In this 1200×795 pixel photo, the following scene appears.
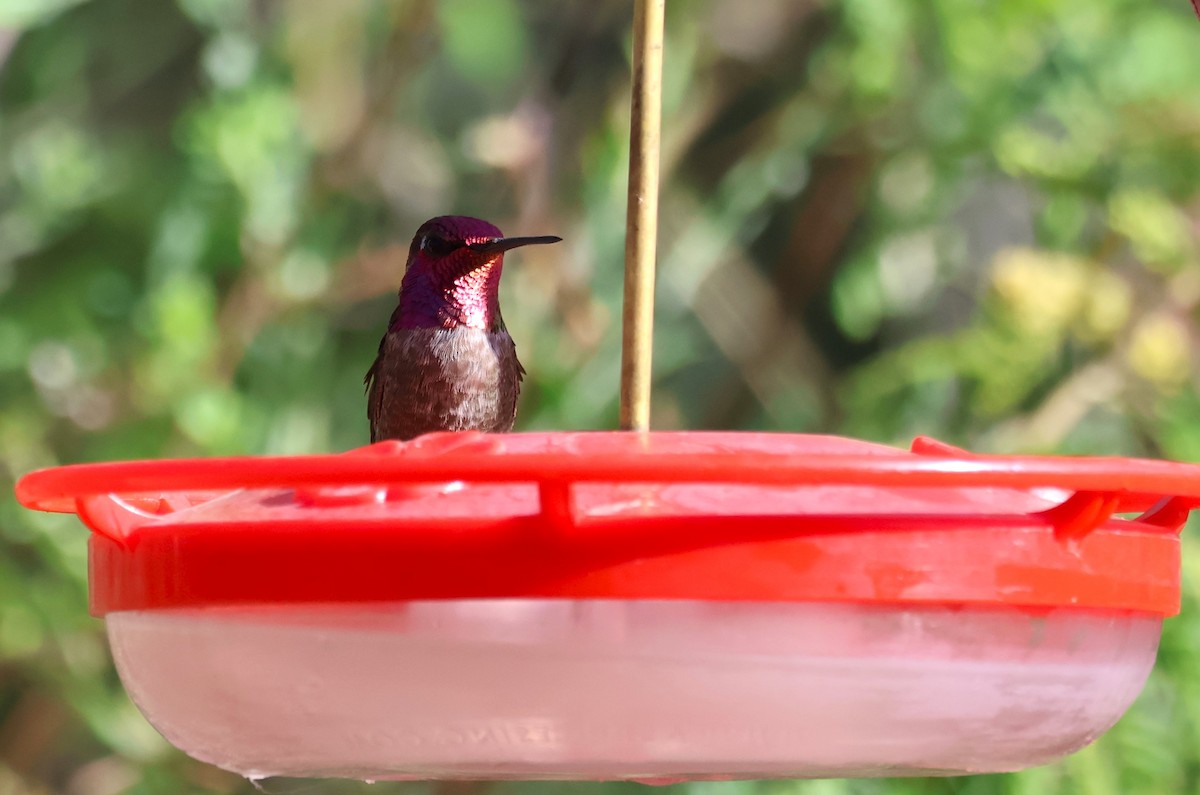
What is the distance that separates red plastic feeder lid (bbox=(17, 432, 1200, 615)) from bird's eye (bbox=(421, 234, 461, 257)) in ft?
4.05

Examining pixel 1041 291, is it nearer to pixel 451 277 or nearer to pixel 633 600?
pixel 451 277

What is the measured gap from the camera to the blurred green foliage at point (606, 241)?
11.2ft

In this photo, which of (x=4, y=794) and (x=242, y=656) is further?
(x=4, y=794)

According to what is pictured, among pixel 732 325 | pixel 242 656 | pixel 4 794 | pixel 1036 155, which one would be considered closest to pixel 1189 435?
pixel 1036 155

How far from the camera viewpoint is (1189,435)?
321cm

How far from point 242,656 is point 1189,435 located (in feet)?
8.37

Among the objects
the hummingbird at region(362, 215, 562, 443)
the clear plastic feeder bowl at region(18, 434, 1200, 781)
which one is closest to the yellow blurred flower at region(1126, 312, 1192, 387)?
Answer: the hummingbird at region(362, 215, 562, 443)

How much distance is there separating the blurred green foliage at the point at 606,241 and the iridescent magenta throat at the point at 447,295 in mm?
1061

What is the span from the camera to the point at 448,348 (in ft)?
7.69

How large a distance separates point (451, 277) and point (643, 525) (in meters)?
1.41

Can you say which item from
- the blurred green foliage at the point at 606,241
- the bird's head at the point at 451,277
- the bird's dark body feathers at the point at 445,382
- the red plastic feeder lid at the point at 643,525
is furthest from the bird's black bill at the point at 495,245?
the blurred green foliage at the point at 606,241

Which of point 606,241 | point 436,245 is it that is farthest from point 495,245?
point 606,241

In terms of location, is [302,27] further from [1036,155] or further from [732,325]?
[1036,155]

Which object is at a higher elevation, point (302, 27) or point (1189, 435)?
point (302, 27)
